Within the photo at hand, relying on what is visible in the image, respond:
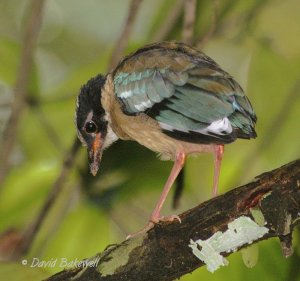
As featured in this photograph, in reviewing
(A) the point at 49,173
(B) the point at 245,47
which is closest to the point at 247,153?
(B) the point at 245,47

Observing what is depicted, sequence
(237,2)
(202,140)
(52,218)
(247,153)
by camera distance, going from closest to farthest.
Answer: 1. (202,140)
2. (247,153)
3. (52,218)
4. (237,2)

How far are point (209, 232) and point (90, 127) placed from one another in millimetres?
1249

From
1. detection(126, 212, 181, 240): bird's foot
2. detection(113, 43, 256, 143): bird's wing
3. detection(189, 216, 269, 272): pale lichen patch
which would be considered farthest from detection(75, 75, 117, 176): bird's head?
detection(189, 216, 269, 272): pale lichen patch

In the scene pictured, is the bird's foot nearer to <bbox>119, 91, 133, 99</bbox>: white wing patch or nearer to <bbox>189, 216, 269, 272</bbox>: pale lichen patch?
<bbox>189, 216, 269, 272</bbox>: pale lichen patch

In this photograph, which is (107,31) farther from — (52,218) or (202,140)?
(202,140)

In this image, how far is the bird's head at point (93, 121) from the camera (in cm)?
420

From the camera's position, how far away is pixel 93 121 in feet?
13.9

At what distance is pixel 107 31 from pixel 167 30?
2.39 meters

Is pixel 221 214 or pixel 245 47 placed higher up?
pixel 245 47

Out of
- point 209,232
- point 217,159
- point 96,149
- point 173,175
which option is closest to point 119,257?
point 209,232

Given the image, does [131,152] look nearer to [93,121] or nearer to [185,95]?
[93,121]

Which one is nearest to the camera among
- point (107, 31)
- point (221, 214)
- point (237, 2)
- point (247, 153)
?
point (221, 214)

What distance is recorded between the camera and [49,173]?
4.94 m

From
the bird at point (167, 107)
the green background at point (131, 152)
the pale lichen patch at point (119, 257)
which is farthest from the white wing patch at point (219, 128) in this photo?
the green background at point (131, 152)
